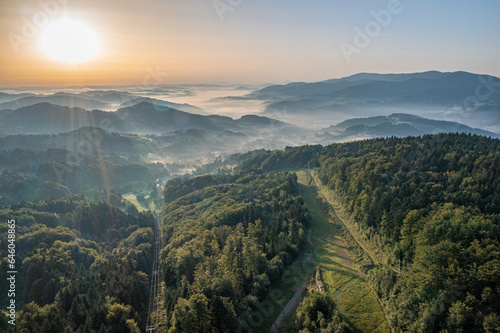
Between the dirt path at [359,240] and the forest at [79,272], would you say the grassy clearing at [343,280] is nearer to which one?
the dirt path at [359,240]

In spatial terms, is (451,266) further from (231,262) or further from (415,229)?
(231,262)

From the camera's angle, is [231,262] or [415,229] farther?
[231,262]

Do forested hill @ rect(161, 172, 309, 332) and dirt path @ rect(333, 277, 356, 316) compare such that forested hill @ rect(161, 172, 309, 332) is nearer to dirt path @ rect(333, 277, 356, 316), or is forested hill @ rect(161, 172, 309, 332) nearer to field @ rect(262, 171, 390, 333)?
field @ rect(262, 171, 390, 333)

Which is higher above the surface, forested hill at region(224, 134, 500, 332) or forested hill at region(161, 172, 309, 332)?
forested hill at region(224, 134, 500, 332)

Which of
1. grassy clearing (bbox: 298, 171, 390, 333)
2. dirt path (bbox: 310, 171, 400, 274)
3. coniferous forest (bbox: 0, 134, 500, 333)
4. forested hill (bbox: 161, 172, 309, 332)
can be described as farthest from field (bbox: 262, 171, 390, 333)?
forested hill (bbox: 161, 172, 309, 332)

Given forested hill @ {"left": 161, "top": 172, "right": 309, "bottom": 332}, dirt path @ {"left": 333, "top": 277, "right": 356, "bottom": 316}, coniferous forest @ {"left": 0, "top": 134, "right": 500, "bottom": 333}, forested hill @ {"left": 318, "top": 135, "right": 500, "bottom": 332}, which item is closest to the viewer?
forested hill @ {"left": 318, "top": 135, "right": 500, "bottom": 332}

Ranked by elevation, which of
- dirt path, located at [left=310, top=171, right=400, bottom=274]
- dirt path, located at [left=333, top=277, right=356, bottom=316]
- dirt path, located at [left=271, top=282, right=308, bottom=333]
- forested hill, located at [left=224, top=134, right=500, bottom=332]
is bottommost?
dirt path, located at [left=271, top=282, right=308, bottom=333]

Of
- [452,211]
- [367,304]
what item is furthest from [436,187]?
[367,304]
